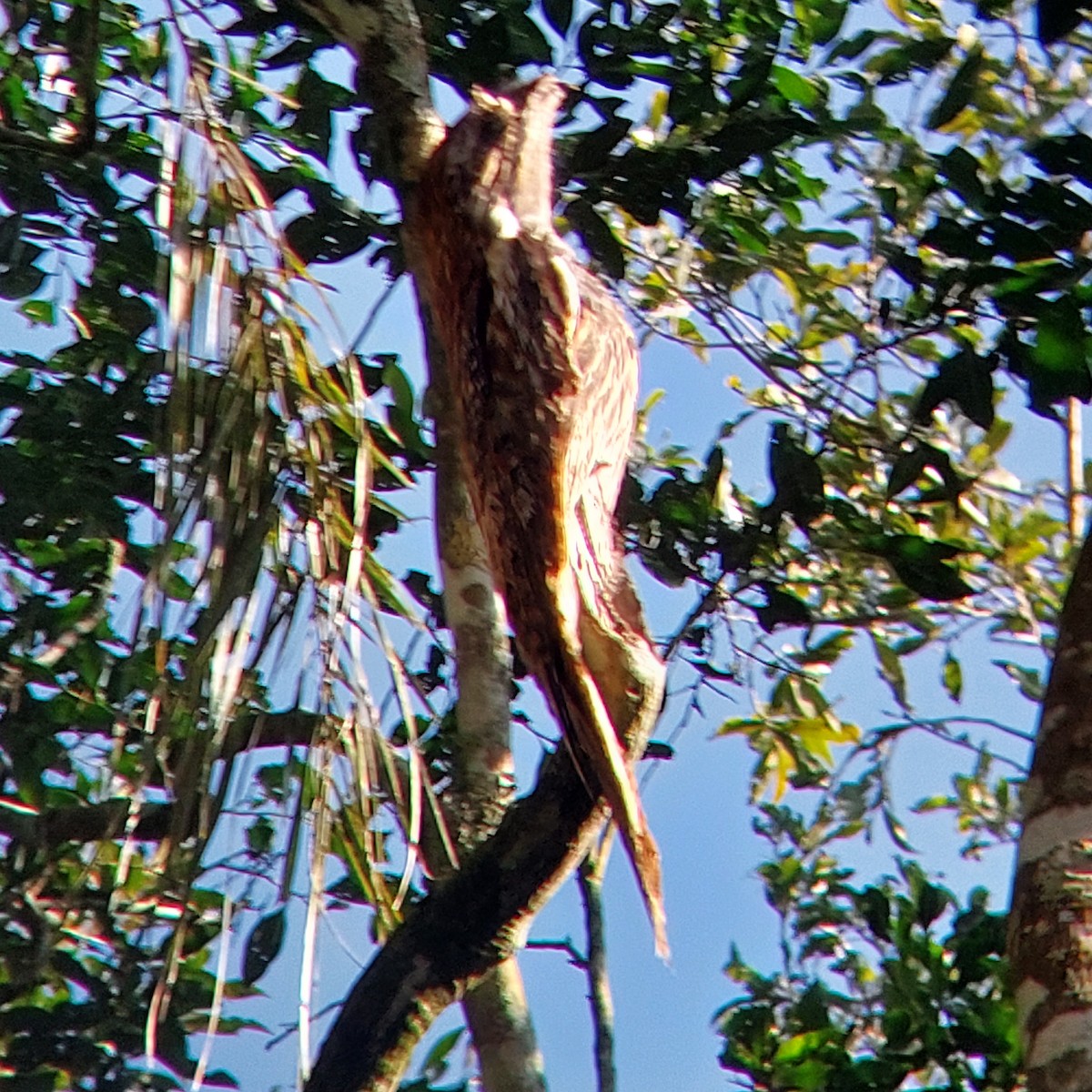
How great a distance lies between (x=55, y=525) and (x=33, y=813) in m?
0.48

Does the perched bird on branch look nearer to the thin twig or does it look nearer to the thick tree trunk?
the thick tree trunk

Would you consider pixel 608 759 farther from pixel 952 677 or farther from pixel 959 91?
pixel 952 677

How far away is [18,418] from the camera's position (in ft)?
7.27

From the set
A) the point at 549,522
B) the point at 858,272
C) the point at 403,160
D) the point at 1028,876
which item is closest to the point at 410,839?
the point at 549,522

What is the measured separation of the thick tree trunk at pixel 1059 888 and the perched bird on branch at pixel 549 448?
343mm

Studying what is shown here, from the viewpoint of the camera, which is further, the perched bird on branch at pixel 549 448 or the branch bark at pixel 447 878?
the branch bark at pixel 447 878

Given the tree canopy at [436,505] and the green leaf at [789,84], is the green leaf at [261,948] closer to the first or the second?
the tree canopy at [436,505]

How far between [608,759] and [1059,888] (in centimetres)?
43

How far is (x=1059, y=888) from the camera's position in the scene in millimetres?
1343

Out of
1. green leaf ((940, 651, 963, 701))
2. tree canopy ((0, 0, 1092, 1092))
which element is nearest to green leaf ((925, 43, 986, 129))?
tree canopy ((0, 0, 1092, 1092))

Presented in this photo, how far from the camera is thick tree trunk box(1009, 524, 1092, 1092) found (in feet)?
4.16

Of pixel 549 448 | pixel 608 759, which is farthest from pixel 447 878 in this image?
pixel 549 448

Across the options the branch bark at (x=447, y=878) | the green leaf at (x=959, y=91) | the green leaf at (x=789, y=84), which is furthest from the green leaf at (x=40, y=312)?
the green leaf at (x=959, y=91)

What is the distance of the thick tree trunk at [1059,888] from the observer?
4.16ft
